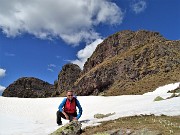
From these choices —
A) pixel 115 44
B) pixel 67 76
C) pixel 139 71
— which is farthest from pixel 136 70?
pixel 67 76

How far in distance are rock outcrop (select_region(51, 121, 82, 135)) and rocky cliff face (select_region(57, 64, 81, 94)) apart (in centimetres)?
13709

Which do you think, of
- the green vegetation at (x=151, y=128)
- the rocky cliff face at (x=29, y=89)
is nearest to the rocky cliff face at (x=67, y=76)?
the rocky cliff face at (x=29, y=89)

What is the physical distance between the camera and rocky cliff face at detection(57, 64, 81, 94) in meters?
157

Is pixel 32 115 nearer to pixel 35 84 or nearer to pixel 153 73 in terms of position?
pixel 153 73

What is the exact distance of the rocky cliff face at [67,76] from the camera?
15651 centimetres

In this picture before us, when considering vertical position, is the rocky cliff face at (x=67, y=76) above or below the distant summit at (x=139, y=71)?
above

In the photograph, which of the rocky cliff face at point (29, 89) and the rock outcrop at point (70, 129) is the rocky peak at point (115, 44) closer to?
the rocky cliff face at point (29, 89)

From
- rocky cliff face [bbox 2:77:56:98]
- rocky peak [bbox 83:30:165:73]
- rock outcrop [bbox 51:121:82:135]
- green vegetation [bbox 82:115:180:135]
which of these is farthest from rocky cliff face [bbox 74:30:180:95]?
rock outcrop [bbox 51:121:82:135]

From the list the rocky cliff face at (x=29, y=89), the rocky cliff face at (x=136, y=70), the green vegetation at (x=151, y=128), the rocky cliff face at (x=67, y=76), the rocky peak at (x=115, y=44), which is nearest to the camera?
the green vegetation at (x=151, y=128)

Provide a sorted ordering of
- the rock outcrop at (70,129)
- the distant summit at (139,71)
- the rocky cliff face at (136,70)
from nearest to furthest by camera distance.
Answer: the rock outcrop at (70,129) < the distant summit at (139,71) < the rocky cliff face at (136,70)

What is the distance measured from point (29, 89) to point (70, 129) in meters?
→ 140

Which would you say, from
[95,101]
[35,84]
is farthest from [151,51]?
[35,84]

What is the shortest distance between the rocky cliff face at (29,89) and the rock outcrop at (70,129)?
121507mm

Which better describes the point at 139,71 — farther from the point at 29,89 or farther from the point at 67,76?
the point at 29,89
